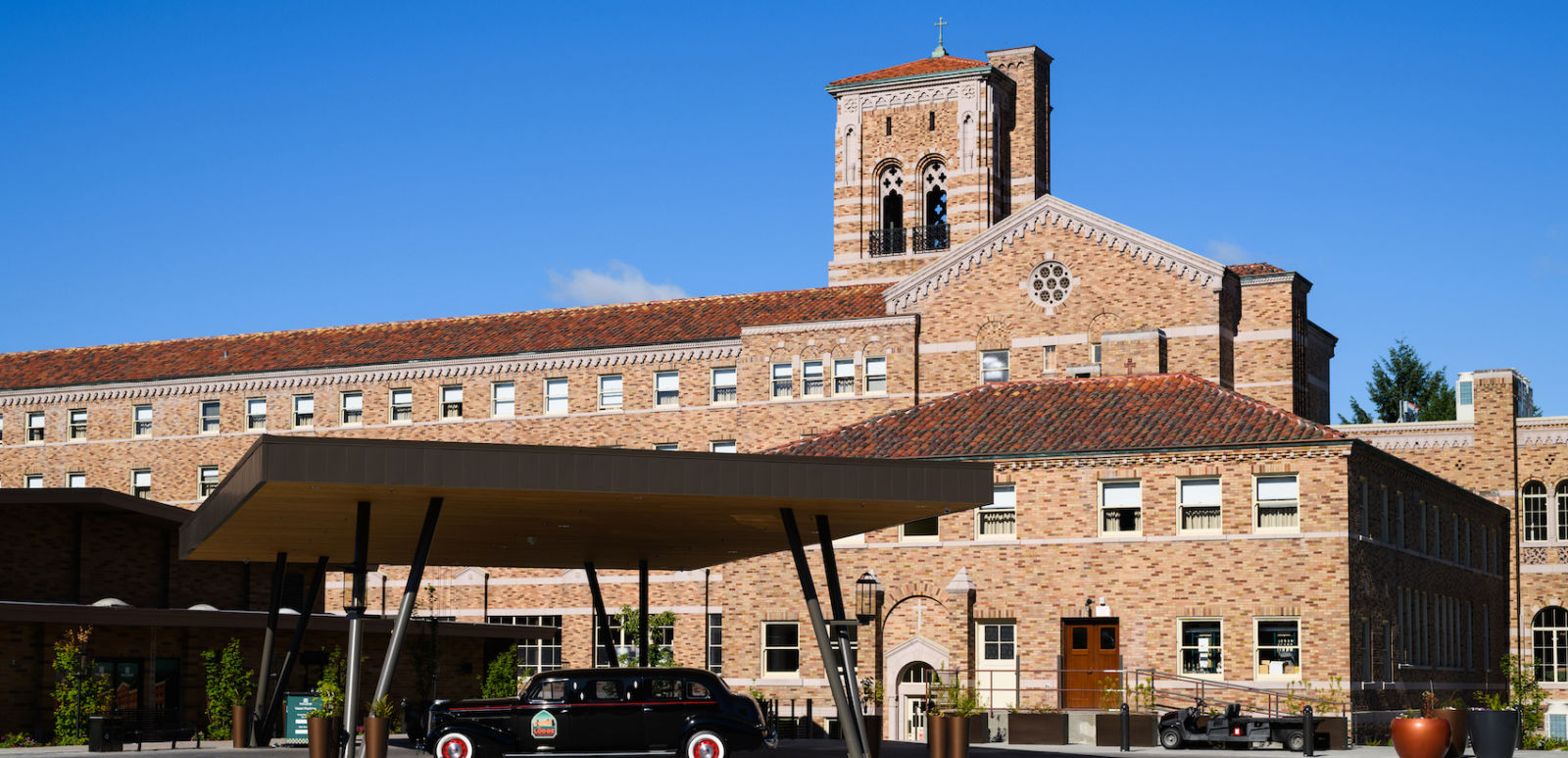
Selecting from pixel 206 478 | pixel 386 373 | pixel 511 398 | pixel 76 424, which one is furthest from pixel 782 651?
pixel 76 424

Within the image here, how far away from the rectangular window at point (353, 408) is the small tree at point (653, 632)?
12976 mm

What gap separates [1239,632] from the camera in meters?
43.6

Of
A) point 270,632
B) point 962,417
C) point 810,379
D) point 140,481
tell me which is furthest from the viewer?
point 140,481

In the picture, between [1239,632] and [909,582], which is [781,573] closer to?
[909,582]

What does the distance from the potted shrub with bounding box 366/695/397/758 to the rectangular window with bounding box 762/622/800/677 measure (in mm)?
24803

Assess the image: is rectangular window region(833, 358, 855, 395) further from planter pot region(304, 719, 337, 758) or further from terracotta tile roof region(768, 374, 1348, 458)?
planter pot region(304, 719, 337, 758)

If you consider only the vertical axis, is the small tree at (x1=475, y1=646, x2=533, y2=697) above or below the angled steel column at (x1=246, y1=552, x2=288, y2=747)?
below

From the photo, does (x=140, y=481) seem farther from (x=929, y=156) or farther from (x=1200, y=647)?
(x=1200, y=647)

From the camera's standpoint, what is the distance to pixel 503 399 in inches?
2613

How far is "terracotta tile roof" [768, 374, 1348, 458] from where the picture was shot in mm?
44625

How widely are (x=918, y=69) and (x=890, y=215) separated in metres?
5.58

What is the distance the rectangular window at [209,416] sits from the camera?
70.1 meters

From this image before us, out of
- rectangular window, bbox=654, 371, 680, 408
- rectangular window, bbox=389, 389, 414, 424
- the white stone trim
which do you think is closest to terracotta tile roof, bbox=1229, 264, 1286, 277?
the white stone trim

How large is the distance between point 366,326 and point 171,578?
2712 centimetres
